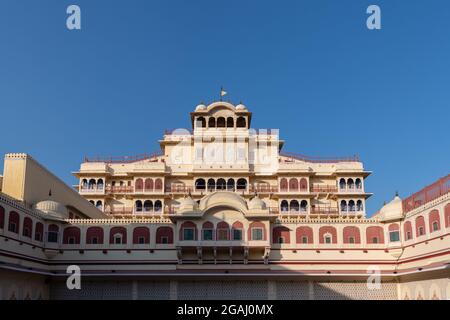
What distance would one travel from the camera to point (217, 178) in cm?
5878

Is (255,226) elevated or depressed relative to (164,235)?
elevated

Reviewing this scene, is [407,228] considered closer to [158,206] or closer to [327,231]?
[327,231]

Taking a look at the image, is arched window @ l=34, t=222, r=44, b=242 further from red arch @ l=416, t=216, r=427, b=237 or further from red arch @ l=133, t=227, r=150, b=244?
red arch @ l=416, t=216, r=427, b=237

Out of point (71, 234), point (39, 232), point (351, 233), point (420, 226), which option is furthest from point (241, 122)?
point (39, 232)

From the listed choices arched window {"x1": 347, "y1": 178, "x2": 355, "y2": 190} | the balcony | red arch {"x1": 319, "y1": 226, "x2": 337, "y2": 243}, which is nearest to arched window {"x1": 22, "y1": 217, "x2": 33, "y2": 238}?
the balcony

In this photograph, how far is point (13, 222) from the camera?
35.0 meters

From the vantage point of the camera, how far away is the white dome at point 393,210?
40.6 meters

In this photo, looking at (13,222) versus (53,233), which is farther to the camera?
(53,233)

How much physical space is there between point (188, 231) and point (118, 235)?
6271mm

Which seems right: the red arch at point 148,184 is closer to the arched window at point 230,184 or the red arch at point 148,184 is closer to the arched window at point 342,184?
the arched window at point 230,184

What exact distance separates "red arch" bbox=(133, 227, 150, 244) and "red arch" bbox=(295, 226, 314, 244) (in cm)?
1293
